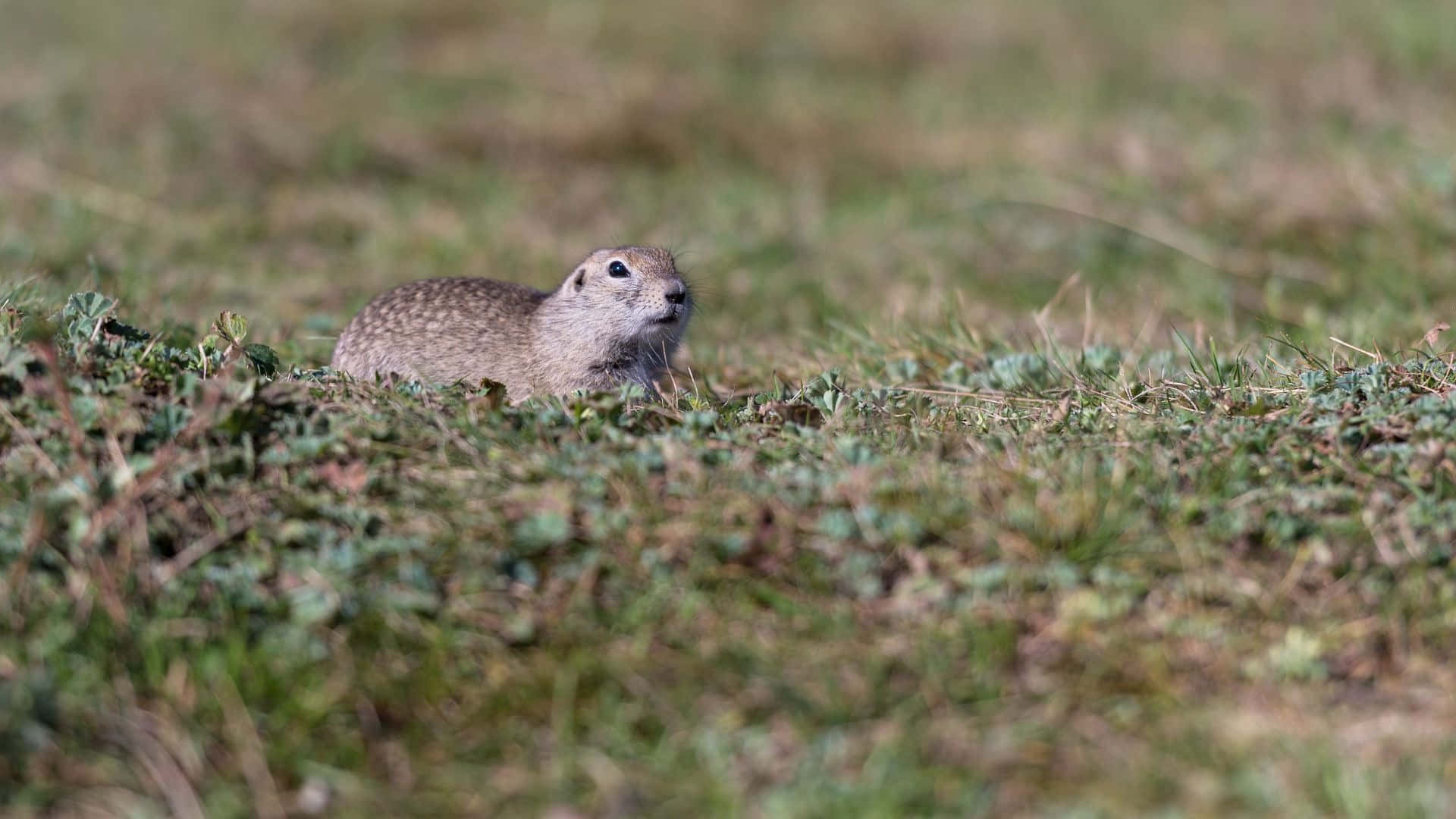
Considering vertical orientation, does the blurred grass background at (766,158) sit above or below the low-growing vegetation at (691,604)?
above

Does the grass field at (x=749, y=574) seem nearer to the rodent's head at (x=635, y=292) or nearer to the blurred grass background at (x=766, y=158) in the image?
the rodent's head at (x=635, y=292)

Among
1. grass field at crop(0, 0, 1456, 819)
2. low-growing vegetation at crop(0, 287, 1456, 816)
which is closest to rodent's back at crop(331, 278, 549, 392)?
grass field at crop(0, 0, 1456, 819)

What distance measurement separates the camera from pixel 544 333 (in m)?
5.77

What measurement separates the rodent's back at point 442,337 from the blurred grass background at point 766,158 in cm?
51

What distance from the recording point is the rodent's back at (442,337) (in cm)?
566

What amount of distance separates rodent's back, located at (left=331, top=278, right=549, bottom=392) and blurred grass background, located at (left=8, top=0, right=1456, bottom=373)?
514 mm

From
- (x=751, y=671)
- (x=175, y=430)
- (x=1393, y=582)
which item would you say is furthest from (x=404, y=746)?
(x=1393, y=582)

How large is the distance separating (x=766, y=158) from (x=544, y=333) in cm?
502

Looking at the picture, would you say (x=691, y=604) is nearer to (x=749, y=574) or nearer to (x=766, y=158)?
(x=749, y=574)

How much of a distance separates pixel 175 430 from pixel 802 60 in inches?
381

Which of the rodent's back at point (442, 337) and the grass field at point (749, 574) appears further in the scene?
the rodent's back at point (442, 337)

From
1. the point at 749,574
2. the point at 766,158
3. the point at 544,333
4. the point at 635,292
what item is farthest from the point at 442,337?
the point at 766,158

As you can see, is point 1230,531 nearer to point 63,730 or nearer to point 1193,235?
point 63,730

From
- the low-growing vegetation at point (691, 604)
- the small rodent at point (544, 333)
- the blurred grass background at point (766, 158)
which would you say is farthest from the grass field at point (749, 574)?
the blurred grass background at point (766, 158)
